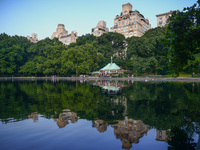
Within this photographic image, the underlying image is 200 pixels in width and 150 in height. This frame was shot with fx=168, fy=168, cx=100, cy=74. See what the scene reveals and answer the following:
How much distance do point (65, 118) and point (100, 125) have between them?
261cm

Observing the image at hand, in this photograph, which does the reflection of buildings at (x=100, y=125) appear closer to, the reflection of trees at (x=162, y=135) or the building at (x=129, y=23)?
the reflection of trees at (x=162, y=135)

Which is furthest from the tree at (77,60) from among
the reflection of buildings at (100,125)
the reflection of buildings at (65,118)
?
the reflection of buildings at (100,125)

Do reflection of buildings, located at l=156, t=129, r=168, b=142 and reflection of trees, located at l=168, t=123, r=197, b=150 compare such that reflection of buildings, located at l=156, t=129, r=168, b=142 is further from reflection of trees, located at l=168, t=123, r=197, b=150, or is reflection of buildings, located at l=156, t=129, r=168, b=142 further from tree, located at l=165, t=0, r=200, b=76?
tree, located at l=165, t=0, r=200, b=76

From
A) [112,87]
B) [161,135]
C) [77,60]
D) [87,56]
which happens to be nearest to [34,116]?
[161,135]

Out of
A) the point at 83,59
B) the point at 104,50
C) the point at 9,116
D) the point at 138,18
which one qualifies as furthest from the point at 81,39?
the point at 9,116

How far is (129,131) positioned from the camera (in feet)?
27.3

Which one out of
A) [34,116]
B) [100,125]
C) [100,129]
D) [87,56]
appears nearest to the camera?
[100,129]

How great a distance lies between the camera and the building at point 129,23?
133750 millimetres

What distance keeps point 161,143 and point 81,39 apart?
85207mm

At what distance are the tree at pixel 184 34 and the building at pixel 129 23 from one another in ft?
428

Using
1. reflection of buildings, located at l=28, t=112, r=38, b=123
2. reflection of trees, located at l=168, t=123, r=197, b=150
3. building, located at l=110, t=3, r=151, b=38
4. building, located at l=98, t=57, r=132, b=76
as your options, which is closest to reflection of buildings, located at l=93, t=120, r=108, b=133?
reflection of trees, located at l=168, t=123, r=197, b=150

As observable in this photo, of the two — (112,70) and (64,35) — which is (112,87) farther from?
(64,35)

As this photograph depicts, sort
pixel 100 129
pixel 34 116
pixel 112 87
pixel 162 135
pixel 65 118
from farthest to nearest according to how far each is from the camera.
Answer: pixel 112 87 → pixel 34 116 → pixel 65 118 → pixel 100 129 → pixel 162 135

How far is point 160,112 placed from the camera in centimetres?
1178
